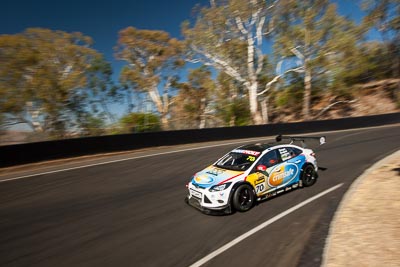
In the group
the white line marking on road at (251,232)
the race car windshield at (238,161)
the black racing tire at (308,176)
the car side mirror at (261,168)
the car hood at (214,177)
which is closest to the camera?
the white line marking on road at (251,232)

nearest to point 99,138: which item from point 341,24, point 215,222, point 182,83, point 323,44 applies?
point 215,222

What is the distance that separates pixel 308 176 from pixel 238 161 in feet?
8.08

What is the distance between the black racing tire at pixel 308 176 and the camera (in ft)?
31.2

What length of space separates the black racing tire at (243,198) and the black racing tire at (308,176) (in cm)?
234

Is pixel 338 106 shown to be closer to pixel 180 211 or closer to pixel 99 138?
pixel 99 138

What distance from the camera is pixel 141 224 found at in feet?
24.0

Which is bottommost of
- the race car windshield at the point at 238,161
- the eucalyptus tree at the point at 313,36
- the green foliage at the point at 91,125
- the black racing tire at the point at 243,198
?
the black racing tire at the point at 243,198

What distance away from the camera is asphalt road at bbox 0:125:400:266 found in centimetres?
577

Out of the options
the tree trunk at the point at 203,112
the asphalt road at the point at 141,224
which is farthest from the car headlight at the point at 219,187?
the tree trunk at the point at 203,112

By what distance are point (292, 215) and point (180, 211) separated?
106 inches

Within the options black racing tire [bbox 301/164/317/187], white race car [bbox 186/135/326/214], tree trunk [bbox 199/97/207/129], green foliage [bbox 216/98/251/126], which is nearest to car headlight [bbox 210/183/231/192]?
white race car [bbox 186/135/326/214]

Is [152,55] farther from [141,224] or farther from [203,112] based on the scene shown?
[141,224]

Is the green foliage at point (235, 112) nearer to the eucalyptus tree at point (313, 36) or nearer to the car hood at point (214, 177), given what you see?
the eucalyptus tree at point (313, 36)

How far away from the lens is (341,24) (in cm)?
3756
